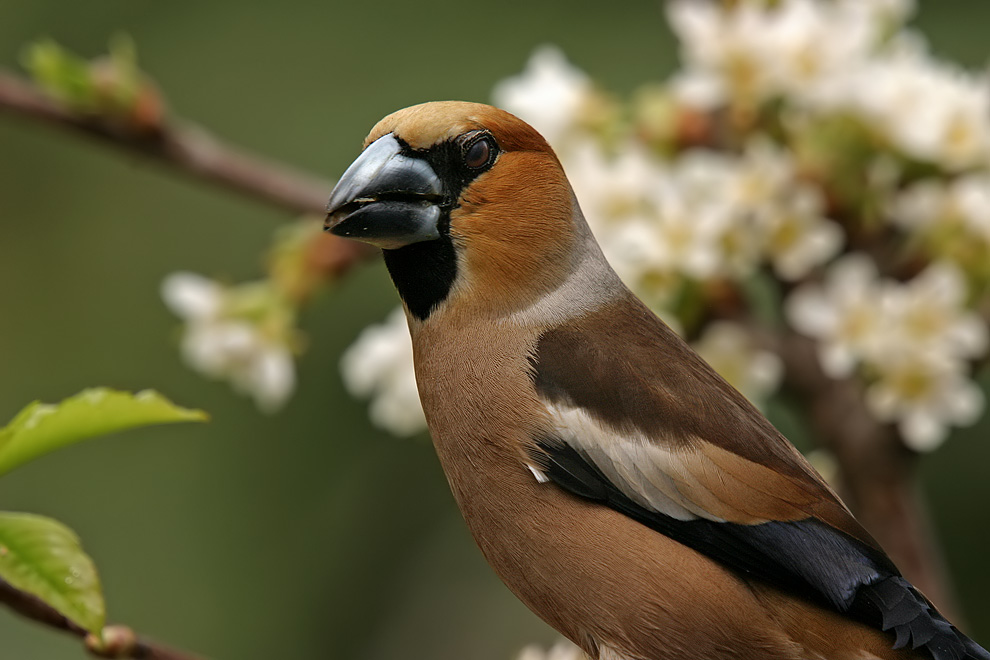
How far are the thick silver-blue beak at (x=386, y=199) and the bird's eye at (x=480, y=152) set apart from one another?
46mm

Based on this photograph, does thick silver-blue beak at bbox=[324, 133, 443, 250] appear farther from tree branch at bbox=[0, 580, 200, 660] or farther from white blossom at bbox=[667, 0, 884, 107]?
white blossom at bbox=[667, 0, 884, 107]

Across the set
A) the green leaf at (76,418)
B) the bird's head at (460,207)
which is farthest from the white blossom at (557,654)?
the green leaf at (76,418)

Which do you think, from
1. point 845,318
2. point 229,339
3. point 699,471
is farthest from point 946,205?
point 229,339

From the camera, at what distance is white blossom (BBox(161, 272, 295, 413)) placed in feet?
5.85

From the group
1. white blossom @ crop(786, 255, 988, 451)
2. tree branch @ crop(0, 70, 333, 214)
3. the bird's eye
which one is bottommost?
the bird's eye

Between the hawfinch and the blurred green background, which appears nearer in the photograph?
the hawfinch

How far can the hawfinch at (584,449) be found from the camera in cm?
123

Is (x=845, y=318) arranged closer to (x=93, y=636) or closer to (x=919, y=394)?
(x=919, y=394)

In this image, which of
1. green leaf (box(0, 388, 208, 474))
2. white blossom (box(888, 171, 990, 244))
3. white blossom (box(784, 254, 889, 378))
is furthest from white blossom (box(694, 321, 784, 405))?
green leaf (box(0, 388, 208, 474))

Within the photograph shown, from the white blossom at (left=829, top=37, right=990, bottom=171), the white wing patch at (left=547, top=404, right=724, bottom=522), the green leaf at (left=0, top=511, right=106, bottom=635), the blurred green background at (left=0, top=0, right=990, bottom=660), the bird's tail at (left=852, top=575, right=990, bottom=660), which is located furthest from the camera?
the blurred green background at (left=0, top=0, right=990, bottom=660)

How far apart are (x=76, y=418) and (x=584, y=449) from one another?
19.1 inches

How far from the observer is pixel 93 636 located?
108 centimetres

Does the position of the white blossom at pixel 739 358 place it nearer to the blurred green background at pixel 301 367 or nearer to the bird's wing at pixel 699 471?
the bird's wing at pixel 699 471

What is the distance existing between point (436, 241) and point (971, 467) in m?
2.85
